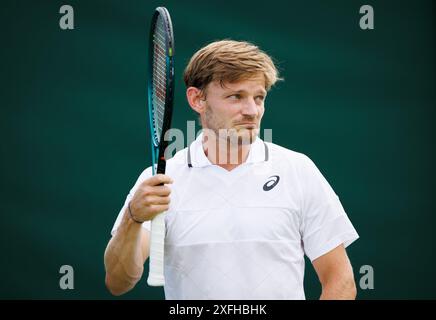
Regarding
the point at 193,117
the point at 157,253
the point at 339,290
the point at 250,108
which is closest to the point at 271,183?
the point at 250,108

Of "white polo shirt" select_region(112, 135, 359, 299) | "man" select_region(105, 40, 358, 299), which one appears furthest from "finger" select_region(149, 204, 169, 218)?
"white polo shirt" select_region(112, 135, 359, 299)

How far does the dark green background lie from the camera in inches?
169

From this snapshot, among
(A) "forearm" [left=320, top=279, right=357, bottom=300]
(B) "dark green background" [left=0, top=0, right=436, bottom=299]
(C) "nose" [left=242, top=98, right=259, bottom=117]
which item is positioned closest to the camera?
(A) "forearm" [left=320, top=279, right=357, bottom=300]

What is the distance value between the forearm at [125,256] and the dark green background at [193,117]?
1.55 m

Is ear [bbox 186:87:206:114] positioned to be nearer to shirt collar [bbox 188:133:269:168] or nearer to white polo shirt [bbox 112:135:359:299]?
shirt collar [bbox 188:133:269:168]

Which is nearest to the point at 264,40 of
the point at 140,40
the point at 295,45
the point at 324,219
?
the point at 295,45

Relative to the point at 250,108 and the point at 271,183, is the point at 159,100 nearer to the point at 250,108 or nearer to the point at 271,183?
the point at 250,108

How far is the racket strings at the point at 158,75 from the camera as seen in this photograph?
2.83 metres

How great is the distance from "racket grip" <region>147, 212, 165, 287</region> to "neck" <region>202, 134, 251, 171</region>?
47 cm

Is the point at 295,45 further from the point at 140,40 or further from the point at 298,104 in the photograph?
the point at 140,40

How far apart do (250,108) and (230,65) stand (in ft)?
0.60
